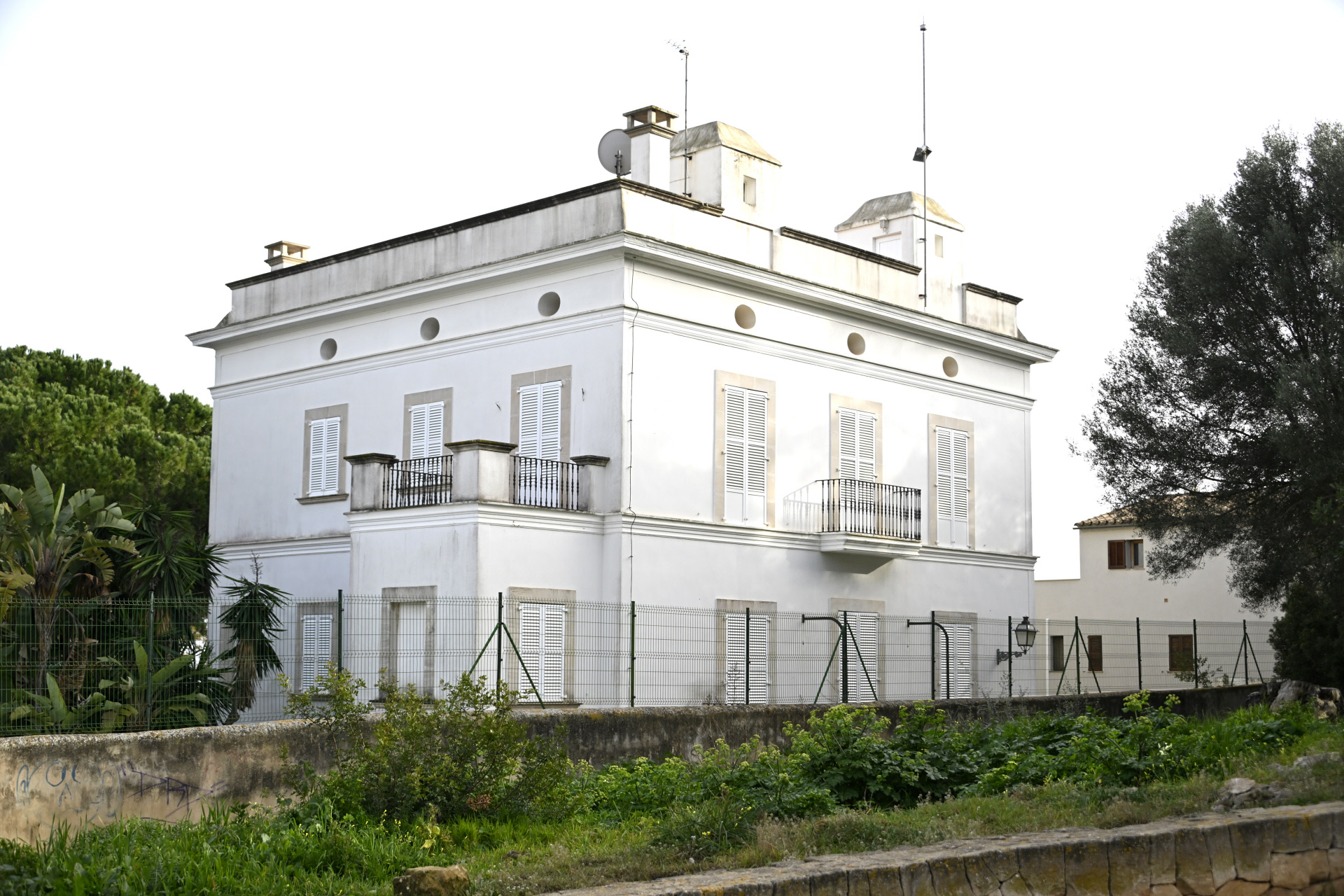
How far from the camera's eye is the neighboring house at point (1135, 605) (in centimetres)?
3422

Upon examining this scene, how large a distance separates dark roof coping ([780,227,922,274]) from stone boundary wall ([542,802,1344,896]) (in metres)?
16.3

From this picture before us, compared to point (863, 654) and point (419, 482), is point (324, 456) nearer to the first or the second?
point (419, 482)

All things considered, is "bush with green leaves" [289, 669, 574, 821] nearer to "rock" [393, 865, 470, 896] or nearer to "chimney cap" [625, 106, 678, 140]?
"rock" [393, 865, 470, 896]

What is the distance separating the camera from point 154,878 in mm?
7551

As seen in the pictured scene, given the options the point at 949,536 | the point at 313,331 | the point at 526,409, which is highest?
the point at 313,331

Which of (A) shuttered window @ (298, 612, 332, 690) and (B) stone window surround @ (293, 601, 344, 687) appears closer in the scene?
(A) shuttered window @ (298, 612, 332, 690)

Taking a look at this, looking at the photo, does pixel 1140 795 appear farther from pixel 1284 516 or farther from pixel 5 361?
pixel 5 361

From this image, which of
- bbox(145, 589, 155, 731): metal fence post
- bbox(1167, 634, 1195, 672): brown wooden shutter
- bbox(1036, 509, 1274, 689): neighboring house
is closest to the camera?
bbox(145, 589, 155, 731): metal fence post

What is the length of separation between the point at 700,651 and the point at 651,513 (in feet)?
7.14

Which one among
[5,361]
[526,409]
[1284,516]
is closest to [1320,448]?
[1284,516]

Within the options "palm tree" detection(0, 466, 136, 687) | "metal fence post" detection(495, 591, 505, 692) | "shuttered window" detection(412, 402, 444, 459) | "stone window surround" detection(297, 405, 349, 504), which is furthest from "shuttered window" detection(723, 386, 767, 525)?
"palm tree" detection(0, 466, 136, 687)

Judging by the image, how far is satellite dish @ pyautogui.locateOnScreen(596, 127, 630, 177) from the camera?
2389cm

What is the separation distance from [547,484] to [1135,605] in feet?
85.8

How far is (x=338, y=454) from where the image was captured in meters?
24.7
